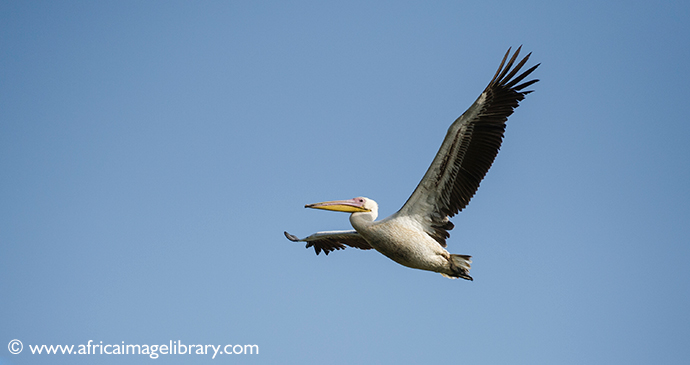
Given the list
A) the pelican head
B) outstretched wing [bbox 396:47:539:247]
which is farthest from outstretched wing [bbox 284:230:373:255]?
outstretched wing [bbox 396:47:539:247]

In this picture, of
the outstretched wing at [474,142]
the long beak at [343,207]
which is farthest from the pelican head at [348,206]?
the outstretched wing at [474,142]

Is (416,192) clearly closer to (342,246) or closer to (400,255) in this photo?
(400,255)

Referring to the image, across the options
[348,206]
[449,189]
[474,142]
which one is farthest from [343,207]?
[474,142]

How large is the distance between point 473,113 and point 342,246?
456cm

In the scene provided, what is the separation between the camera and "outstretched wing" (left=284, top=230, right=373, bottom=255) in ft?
43.3

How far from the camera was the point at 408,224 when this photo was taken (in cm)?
1086

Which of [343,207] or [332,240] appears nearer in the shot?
[343,207]

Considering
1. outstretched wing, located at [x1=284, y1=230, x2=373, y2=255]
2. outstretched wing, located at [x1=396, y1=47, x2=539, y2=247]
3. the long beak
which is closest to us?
outstretched wing, located at [x1=396, y1=47, x2=539, y2=247]

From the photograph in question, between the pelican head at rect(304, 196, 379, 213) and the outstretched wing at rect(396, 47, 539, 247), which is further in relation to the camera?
the pelican head at rect(304, 196, 379, 213)

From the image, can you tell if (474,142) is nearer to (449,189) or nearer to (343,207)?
(449,189)

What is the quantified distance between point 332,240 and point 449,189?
3588mm

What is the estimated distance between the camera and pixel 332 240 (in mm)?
13570

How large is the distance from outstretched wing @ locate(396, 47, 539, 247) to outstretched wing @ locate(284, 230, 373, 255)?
2741 mm

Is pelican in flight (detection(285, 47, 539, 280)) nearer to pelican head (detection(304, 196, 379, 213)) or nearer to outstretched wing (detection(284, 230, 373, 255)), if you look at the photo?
pelican head (detection(304, 196, 379, 213))
